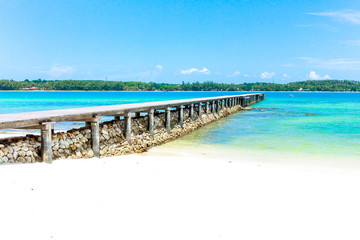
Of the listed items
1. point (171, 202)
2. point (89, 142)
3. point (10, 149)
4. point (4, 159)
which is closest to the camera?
point (171, 202)

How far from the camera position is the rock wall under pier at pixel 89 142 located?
849 centimetres

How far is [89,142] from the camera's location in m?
10.6

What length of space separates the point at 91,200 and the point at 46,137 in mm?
3047

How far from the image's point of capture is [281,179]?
8445 millimetres

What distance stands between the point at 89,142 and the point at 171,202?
16.6ft

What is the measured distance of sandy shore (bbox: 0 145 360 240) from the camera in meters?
5.13

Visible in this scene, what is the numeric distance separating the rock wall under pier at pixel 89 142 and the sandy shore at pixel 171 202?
2.05 ft

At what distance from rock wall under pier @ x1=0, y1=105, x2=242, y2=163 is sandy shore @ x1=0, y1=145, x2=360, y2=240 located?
0.62 meters

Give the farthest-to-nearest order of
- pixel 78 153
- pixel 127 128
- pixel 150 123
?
pixel 150 123, pixel 127 128, pixel 78 153

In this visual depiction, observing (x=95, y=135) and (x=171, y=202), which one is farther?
(x=95, y=135)

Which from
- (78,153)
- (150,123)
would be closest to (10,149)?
(78,153)

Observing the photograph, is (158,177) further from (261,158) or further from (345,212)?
(261,158)

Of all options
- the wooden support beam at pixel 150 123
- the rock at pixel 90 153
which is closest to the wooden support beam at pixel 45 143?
the rock at pixel 90 153

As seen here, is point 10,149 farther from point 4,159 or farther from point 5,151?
point 4,159
